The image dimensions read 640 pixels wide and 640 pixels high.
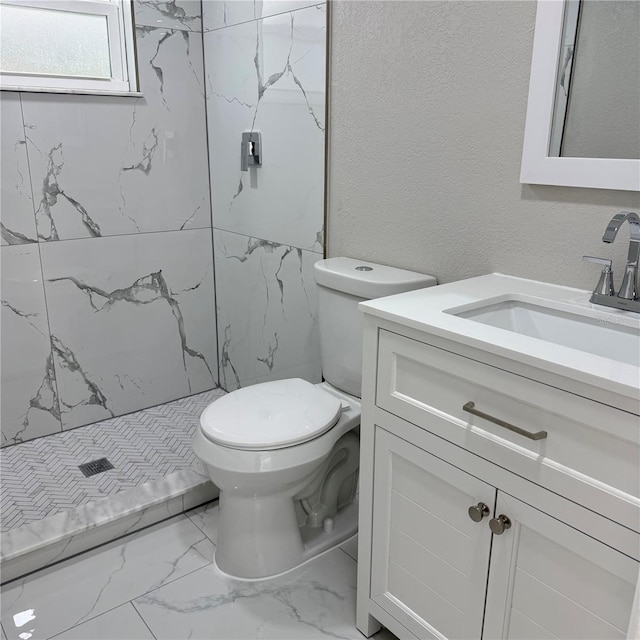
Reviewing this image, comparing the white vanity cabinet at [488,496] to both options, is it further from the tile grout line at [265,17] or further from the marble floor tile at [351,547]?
the tile grout line at [265,17]

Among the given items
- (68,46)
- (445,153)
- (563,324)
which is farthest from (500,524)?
(68,46)

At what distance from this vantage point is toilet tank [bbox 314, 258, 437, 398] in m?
1.66

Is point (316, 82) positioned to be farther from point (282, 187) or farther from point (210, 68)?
point (210, 68)

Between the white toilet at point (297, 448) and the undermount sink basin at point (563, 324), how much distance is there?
1.08 ft

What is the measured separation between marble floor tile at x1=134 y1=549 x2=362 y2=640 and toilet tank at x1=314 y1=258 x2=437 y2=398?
0.55 metres

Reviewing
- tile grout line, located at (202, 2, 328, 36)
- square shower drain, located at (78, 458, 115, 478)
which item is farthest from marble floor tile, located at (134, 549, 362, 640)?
tile grout line, located at (202, 2, 328, 36)

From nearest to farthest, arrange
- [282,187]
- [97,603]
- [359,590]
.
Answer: [359,590] → [97,603] → [282,187]

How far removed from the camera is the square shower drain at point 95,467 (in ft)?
6.98

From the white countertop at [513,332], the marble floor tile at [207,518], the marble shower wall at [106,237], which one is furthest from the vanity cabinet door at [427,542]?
the marble shower wall at [106,237]

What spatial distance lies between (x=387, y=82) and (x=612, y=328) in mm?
946

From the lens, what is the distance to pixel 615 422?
906mm

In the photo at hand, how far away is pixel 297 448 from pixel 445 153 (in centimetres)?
87

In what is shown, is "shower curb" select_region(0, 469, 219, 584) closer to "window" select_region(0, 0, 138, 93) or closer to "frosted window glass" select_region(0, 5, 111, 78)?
"window" select_region(0, 0, 138, 93)

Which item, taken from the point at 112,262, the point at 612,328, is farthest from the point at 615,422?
the point at 112,262
